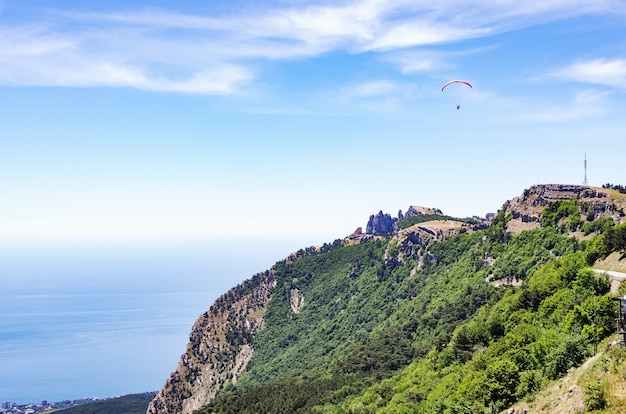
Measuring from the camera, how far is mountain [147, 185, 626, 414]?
39.1 m

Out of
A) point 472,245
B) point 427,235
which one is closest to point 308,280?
point 427,235

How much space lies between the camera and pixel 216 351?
522 feet

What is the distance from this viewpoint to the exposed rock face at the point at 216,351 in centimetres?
14625

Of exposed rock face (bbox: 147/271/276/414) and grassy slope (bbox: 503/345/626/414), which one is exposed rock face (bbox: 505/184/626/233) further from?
exposed rock face (bbox: 147/271/276/414)

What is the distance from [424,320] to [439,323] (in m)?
7.67

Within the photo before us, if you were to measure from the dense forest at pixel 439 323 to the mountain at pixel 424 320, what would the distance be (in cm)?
24

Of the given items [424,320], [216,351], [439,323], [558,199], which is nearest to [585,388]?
[439,323]

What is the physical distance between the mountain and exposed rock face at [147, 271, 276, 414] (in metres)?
0.45

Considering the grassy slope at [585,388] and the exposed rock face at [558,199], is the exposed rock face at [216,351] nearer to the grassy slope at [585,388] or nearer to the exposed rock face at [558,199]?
the exposed rock face at [558,199]

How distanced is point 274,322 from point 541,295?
127m

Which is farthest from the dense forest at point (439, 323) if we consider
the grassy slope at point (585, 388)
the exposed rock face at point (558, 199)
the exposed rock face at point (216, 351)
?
the exposed rock face at point (216, 351)

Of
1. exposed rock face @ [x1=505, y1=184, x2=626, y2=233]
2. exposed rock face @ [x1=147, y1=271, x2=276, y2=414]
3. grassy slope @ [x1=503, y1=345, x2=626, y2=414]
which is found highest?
exposed rock face @ [x1=505, y1=184, x2=626, y2=233]

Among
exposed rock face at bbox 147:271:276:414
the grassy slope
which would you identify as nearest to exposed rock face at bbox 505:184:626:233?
the grassy slope

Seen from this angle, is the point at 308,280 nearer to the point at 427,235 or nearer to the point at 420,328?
the point at 427,235
